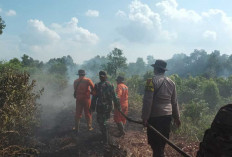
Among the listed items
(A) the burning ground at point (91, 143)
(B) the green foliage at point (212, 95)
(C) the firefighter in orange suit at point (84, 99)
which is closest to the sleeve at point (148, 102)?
(A) the burning ground at point (91, 143)

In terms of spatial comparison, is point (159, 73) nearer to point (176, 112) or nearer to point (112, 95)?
point (176, 112)

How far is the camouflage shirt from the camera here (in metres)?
6.68

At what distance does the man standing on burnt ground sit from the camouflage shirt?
8.68ft

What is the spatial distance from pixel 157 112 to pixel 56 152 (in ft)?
11.1

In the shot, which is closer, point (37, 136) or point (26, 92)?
point (26, 92)

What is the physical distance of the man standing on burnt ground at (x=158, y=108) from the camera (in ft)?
13.4

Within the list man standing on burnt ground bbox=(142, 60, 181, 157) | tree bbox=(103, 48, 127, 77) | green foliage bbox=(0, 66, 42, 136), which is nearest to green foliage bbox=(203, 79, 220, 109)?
tree bbox=(103, 48, 127, 77)

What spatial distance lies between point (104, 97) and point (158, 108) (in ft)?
9.36

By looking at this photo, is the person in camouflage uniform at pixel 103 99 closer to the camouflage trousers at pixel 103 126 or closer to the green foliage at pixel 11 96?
the camouflage trousers at pixel 103 126

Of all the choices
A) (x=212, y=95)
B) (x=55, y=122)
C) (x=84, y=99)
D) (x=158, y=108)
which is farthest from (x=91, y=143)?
(x=212, y=95)

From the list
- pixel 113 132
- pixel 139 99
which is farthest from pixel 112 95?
pixel 139 99

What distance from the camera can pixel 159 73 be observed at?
441 cm

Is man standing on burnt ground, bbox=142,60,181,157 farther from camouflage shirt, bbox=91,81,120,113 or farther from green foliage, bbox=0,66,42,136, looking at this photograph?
green foliage, bbox=0,66,42,136

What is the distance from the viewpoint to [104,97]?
6.75 m
